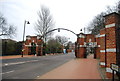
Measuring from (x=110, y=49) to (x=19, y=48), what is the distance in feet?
123

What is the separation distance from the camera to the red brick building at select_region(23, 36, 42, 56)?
147 ft

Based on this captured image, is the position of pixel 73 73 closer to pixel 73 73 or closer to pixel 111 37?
pixel 73 73

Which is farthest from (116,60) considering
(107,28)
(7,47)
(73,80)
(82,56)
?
(7,47)

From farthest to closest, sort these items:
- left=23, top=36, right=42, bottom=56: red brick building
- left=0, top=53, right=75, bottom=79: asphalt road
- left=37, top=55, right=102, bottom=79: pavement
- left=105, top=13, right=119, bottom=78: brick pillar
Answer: left=23, top=36, right=42, bottom=56: red brick building
left=0, top=53, right=75, bottom=79: asphalt road
left=37, top=55, right=102, bottom=79: pavement
left=105, top=13, right=119, bottom=78: brick pillar

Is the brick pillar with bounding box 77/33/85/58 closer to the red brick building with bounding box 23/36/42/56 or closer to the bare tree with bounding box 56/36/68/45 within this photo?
the red brick building with bounding box 23/36/42/56

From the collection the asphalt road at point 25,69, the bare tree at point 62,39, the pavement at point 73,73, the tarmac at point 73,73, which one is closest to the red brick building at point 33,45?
the asphalt road at point 25,69

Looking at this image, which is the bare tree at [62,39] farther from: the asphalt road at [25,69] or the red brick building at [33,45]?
the asphalt road at [25,69]

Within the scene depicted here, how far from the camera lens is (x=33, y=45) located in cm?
4531

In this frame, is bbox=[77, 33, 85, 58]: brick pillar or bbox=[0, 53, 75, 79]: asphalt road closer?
bbox=[0, 53, 75, 79]: asphalt road

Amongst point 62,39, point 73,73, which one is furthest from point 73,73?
point 62,39

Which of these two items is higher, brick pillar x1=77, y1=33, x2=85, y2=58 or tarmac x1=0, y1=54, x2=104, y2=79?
brick pillar x1=77, y1=33, x2=85, y2=58

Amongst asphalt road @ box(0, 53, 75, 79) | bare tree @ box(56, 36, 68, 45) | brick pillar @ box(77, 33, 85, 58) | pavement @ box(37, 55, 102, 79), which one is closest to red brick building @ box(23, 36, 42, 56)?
brick pillar @ box(77, 33, 85, 58)

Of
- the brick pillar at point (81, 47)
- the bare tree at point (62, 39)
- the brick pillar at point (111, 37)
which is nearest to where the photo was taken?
the brick pillar at point (111, 37)

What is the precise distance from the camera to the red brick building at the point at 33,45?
44.7m
